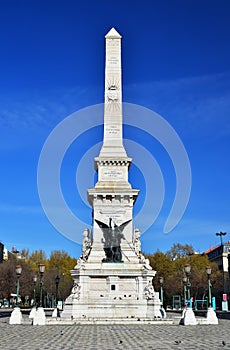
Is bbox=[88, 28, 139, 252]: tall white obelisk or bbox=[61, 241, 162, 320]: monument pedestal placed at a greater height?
bbox=[88, 28, 139, 252]: tall white obelisk

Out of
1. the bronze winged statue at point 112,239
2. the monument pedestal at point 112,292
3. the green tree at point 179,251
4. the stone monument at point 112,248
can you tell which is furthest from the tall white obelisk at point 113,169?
the green tree at point 179,251

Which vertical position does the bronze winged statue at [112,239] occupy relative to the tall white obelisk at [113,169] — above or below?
below

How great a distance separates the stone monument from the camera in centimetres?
3197

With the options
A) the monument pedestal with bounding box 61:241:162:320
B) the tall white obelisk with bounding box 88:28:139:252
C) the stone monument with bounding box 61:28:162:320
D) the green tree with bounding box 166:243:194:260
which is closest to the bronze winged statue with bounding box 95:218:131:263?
the stone monument with bounding box 61:28:162:320

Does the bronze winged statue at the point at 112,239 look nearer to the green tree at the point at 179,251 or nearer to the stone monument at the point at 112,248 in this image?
the stone monument at the point at 112,248

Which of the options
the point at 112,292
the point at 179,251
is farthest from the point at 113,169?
the point at 179,251

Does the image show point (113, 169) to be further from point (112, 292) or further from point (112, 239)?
point (112, 292)

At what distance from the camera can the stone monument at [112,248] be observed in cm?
3197

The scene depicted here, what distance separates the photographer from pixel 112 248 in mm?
35062

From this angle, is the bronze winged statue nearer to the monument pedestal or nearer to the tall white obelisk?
the tall white obelisk

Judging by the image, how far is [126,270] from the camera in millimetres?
33812

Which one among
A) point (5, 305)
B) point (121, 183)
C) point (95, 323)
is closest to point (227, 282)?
point (5, 305)

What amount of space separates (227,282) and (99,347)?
80.3m

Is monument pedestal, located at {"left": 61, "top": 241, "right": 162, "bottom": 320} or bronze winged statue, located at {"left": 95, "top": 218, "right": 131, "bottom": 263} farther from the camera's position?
bronze winged statue, located at {"left": 95, "top": 218, "right": 131, "bottom": 263}
